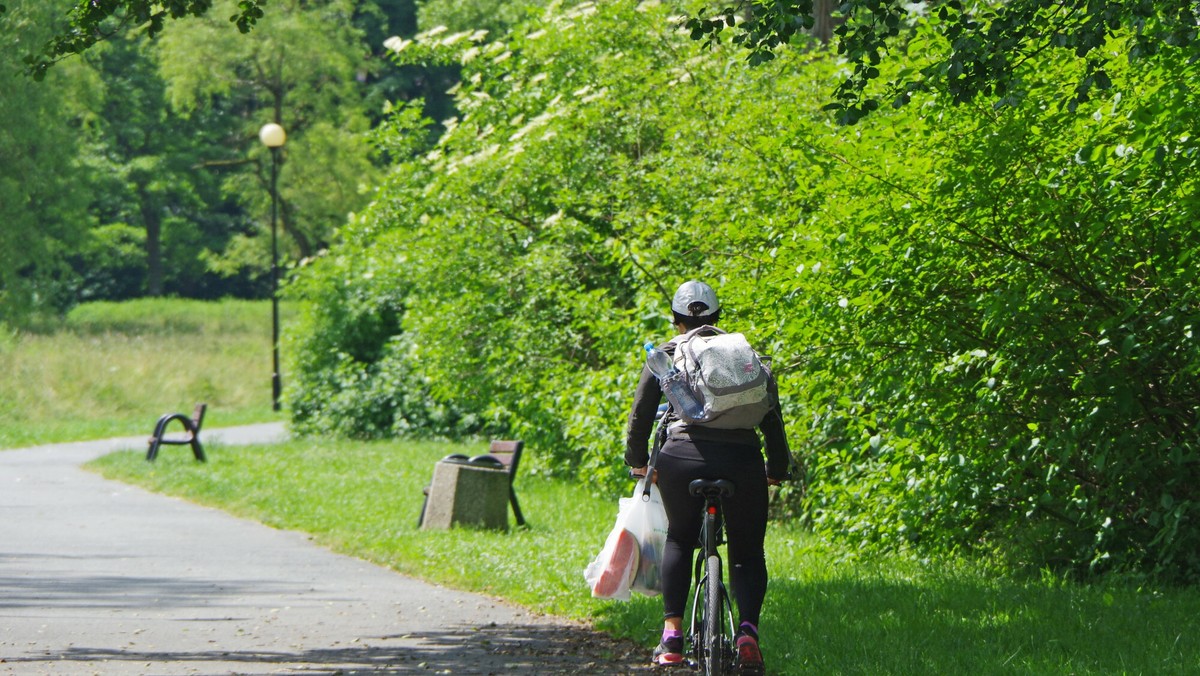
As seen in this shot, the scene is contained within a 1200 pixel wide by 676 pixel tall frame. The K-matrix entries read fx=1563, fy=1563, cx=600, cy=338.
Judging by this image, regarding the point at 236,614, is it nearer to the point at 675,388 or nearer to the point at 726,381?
the point at 675,388

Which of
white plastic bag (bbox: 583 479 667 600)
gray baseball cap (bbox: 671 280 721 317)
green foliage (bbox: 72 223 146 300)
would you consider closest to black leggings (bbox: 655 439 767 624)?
white plastic bag (bbox: 583 479 667 600)

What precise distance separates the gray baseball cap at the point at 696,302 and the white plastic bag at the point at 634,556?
0.86 meters

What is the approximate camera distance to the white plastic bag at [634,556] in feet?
22.8

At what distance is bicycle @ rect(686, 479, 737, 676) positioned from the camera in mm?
6109

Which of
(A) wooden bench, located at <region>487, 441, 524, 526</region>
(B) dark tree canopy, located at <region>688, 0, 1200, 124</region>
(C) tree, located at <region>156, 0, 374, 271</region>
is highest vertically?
(C) tree, located at <region>156, 0, 374, 271</region>

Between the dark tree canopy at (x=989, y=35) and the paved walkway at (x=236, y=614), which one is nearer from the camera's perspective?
the dark tree canopy at (x=989, y=35)

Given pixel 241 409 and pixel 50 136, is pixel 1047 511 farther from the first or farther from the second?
pixel 50 136

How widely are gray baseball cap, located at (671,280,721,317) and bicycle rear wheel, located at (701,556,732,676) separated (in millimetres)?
1038

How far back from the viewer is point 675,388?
631cm

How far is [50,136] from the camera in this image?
4872 cm

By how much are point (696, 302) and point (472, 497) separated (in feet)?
23.3

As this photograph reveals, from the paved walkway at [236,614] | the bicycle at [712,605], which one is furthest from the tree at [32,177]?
the bicycle at [712,605]

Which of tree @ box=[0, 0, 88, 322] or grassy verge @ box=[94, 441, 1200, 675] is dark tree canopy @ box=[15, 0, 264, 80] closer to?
grassy verge @ box=[94, 441, 1200, 675]

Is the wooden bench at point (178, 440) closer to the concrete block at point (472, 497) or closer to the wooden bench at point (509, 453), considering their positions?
the wooden bench at point (509, 453)
